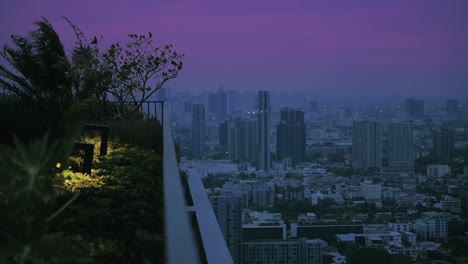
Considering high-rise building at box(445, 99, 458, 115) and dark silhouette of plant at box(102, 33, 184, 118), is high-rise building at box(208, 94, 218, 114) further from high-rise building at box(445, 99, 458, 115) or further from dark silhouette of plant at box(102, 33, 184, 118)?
high-rise building at box(445, 99, 458, 115)

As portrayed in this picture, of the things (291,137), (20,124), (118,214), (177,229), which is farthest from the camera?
(291,137)

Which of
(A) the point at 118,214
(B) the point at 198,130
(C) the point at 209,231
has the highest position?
(B) the point at 198,130

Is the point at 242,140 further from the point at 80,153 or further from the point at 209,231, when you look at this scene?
the point at 209,231

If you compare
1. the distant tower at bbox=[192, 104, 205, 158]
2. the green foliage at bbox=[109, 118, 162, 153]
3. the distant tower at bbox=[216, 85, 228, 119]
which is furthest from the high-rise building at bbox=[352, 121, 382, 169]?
the green foliage at bbox=[109, 118, 162, 153]

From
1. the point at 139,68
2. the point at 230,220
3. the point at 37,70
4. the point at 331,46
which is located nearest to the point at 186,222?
the point at 230,220

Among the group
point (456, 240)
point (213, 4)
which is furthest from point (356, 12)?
point (456, 240)

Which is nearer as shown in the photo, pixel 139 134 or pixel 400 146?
pixel 139 134

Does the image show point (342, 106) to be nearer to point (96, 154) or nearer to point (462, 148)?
point (462, 148)

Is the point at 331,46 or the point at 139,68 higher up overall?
the point at 331,46
